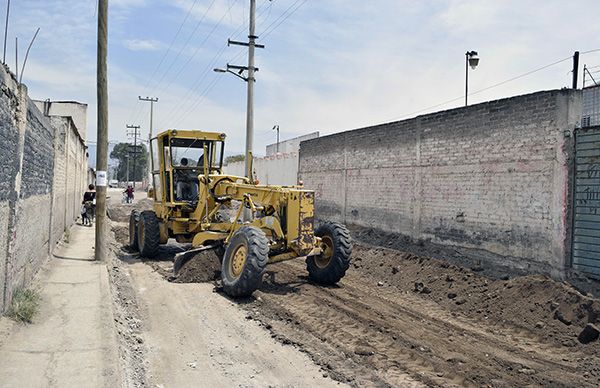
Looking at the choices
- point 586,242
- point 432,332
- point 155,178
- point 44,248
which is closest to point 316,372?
point 432,332

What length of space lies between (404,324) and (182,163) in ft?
24.7

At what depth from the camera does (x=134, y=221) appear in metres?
13.9

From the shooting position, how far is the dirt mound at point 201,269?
32.8 ft

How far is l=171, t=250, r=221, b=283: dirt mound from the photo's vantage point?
9992mm

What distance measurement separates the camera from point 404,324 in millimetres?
7422

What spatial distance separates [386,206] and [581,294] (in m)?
6.80

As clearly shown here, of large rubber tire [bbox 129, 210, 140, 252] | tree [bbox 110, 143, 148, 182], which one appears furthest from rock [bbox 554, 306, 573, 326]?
tree [bbox 110, 143, 148, 182]

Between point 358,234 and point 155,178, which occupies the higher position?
point 155,178

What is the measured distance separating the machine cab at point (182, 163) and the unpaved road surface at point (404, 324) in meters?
2.51

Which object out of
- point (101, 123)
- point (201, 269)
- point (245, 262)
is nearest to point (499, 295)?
point (245, 262)

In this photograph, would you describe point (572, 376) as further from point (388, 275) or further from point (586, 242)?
point (388, 275)

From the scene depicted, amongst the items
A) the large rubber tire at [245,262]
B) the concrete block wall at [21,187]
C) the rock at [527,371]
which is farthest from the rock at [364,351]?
the concrete block wall at [21,187]

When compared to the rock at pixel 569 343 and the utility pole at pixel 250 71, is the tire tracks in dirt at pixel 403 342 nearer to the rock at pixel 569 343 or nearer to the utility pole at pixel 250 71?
the rock at pixel 569 343

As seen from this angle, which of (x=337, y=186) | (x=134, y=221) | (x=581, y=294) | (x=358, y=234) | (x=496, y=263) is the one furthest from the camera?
(x=337, y=186)
